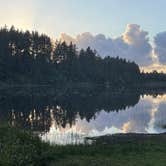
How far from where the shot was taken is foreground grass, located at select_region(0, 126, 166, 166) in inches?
784

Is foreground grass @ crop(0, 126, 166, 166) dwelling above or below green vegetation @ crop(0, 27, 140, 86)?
below

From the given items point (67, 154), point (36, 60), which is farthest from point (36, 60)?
point (67, 154)

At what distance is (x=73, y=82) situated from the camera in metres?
178

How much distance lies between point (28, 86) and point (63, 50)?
4008 centimetres

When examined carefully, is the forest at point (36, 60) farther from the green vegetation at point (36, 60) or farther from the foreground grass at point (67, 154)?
the foreground grass at point (67, 154)

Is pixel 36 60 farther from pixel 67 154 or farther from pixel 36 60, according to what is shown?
pixel 67 154

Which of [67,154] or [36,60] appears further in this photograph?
[36,60]

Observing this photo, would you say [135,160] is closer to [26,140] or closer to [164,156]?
[164,156]

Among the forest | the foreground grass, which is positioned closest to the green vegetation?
the forest

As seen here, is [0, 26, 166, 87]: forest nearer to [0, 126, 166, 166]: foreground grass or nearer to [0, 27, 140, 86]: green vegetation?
[0, 27, 140, 86]: green vegetation

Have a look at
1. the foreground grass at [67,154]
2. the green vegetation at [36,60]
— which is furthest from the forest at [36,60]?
the foreground grass at [67,154]

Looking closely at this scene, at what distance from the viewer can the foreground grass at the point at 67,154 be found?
1991 cm

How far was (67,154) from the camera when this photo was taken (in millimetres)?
24719

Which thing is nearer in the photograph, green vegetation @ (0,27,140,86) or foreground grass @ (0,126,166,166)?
foreground grass @ (0,126,166,166)
